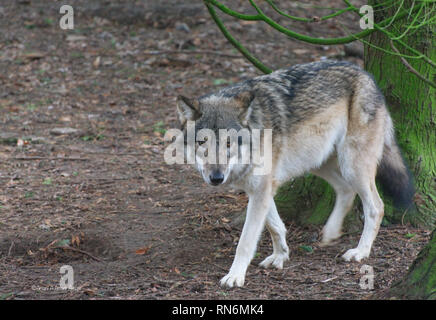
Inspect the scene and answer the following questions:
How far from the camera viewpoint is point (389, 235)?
5219 millimetres

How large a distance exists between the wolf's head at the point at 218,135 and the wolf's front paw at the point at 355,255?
1.24 meters

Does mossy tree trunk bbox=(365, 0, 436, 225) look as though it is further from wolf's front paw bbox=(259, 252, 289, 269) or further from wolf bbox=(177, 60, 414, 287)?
wolf's front paw bbox=(259, 252, 289, 269)

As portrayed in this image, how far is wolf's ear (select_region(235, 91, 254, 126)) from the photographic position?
4.55m

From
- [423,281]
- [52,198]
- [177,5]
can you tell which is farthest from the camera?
[177,5]

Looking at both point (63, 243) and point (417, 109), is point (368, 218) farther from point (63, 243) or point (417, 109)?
point (63, 243)

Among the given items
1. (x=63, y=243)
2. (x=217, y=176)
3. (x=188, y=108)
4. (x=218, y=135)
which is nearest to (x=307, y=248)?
(x=217, y=176)

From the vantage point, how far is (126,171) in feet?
22.3

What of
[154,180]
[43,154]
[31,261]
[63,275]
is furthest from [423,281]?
[43,154]

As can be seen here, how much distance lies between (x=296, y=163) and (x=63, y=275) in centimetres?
228

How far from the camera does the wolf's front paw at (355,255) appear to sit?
15.8ft

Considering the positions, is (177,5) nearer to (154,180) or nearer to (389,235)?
(154,180)

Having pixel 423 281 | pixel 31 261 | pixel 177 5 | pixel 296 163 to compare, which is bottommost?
pixel 31 261
